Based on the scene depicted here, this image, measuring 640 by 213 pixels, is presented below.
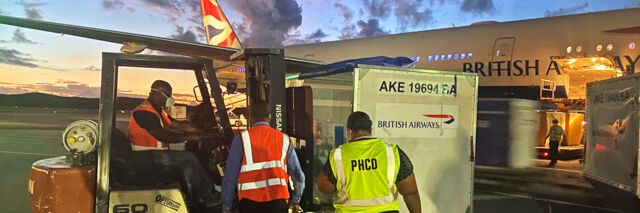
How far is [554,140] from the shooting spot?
1295cm

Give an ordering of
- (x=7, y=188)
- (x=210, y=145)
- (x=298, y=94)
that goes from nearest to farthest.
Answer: (x=210, y=145), (x=298, y=94), (x=7, y=188)

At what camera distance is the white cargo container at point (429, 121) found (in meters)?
4.98

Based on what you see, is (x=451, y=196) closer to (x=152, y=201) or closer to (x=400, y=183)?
(x=400, y=183)

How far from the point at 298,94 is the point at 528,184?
7.27 m

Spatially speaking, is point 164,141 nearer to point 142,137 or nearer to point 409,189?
point 142,137

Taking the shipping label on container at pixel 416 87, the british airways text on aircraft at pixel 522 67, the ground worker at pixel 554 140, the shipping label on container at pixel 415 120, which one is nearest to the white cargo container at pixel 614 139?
the ground worker at pixel 554 140

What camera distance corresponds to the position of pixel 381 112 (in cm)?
499

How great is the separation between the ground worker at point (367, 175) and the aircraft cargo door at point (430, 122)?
1701 millimetres

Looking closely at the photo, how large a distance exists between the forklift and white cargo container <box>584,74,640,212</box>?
22.7 ft

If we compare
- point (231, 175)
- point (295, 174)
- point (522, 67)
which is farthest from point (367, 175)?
point (522, 67)

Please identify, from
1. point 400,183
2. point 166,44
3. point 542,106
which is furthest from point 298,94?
point 542,106

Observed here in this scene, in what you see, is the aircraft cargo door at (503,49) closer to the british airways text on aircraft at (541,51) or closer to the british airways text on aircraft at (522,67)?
the british airways text on aircraft at (541,51)

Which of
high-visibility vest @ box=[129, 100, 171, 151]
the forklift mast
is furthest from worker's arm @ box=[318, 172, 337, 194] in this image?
high-visibility vest @ box=[129, 100, 171, 151]

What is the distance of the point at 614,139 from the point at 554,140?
12.4 ft
